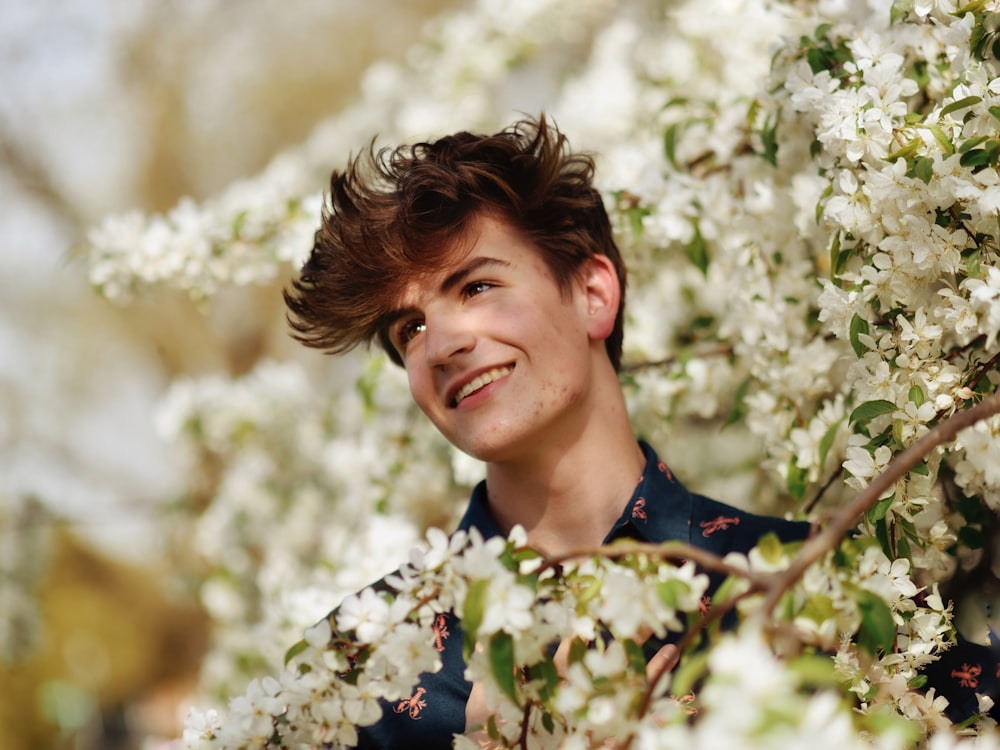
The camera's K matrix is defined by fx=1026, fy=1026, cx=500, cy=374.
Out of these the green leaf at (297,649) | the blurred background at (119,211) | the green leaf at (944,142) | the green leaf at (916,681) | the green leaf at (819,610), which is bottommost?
the green leaf at (916,681)

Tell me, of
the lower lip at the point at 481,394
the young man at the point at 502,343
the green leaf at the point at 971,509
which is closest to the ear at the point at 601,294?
the young man at the point at 502,343

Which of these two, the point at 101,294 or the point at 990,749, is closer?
the point at 990,749

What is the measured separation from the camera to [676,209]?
6.64 feet

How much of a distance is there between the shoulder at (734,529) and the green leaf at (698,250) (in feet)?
1.82

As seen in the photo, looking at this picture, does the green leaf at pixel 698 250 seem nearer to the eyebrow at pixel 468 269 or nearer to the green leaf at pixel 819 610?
the eyebrow at pixel 468 269

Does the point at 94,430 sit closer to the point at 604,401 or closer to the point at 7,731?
the point at 7,731

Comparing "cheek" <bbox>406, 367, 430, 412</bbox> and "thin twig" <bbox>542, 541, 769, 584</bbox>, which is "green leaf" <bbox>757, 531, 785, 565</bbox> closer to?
"thin twig" <bbox>542, 541, 769, 584</bbox>

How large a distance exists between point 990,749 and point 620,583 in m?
0.32

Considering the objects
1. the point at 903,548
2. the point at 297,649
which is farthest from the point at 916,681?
the point at 297,649

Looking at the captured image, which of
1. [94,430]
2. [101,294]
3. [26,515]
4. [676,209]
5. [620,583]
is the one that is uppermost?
[94,430]

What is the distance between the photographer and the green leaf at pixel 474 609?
35.5 inches

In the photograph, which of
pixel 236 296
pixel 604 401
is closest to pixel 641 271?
pixel 604 401

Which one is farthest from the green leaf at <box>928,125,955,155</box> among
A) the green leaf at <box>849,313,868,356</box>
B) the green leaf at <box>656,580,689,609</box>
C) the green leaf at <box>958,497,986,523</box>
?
the green leaf at <box>656,580,689,609</box>

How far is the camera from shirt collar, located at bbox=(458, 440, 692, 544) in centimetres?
159
